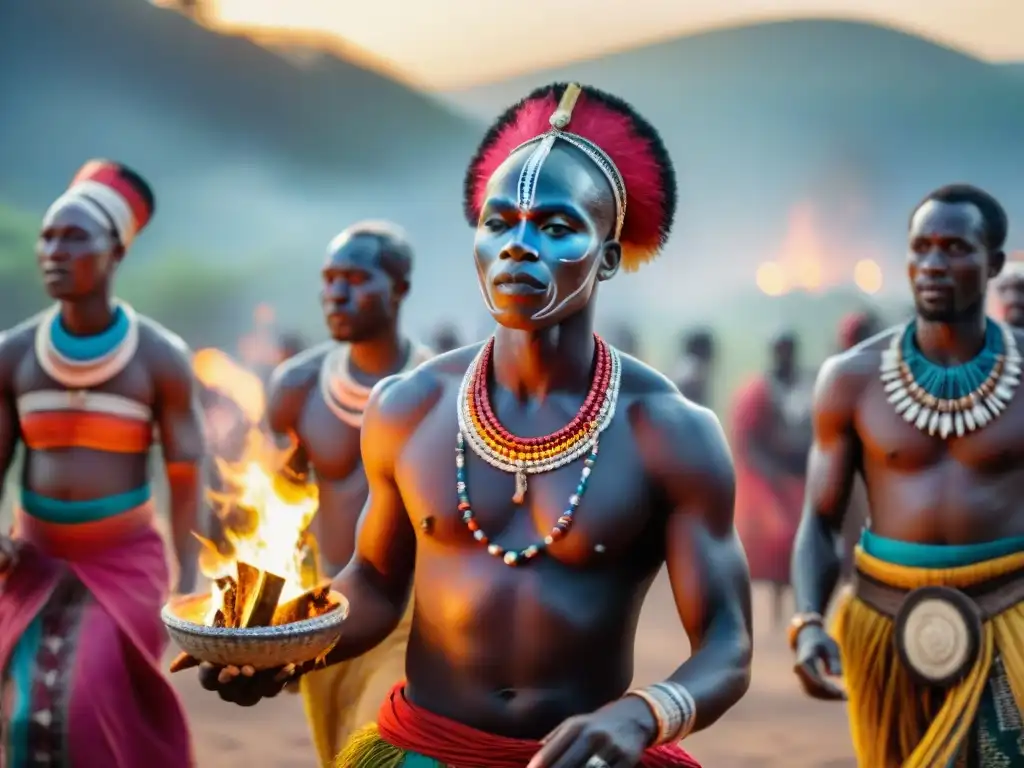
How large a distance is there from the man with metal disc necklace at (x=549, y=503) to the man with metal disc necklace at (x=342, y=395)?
245cm

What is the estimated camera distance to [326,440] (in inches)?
218

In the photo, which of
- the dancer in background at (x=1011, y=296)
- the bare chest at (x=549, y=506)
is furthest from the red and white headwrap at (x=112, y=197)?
the dancer in background at (x=1011, y=296)

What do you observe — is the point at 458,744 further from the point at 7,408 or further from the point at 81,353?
the point at 7,408

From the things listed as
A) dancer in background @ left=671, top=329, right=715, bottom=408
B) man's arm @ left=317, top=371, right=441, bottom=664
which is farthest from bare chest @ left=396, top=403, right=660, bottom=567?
dancer in background @ left=671, top=329, right=715, bottom=408

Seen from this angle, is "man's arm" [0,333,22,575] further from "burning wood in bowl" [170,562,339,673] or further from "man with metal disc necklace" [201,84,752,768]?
"burning wood in bowl" [170,562,339,673]

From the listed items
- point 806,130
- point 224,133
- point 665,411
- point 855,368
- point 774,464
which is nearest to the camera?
point 665,411

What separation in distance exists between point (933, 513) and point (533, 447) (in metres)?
2.10

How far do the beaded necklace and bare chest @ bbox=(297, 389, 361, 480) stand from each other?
2225 mm

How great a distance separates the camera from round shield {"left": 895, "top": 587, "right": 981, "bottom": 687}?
4188mm

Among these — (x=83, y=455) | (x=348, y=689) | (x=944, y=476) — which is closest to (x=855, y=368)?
(x=944, y=476)

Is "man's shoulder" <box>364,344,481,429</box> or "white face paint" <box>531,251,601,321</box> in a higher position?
"white face paint" <box>531,251,601,321</box>

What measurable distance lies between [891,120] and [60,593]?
95.9 ft

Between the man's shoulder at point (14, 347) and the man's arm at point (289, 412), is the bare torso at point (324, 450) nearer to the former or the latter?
the man's arm at point (289, 412)

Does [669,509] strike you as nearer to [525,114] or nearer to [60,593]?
[525,114]
